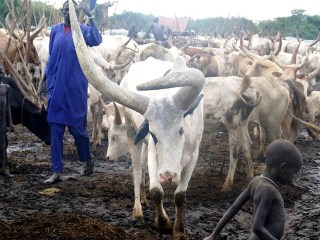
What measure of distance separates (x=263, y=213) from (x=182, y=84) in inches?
54.7

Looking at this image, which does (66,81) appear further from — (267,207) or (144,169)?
(267,207)

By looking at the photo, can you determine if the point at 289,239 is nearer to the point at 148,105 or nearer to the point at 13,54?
the point at 148,105

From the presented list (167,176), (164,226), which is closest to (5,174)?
(164,226)

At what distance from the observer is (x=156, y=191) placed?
4.67m

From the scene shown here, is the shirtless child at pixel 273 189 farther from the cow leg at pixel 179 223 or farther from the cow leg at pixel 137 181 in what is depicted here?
the cow leg at pixel 137 181

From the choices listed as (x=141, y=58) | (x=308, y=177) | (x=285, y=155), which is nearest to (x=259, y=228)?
(x=285, y=155)

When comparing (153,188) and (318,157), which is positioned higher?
(153,188)

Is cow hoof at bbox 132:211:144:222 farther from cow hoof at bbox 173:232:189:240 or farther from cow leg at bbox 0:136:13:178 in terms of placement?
cow leg at bbox 0:136:13:178

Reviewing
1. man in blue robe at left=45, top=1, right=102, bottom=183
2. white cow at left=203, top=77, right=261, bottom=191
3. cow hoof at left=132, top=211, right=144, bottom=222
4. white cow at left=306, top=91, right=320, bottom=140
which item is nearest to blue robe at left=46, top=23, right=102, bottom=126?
man in blue robe at left=45, top=1, right=102, bottom=183

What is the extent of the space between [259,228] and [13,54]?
1024cm

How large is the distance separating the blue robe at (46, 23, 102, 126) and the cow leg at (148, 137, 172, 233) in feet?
6.42

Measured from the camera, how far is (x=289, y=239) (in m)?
5.05

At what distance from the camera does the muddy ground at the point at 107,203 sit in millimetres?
4738

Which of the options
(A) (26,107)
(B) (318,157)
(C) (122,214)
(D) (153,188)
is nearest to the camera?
(D) (153,188)
